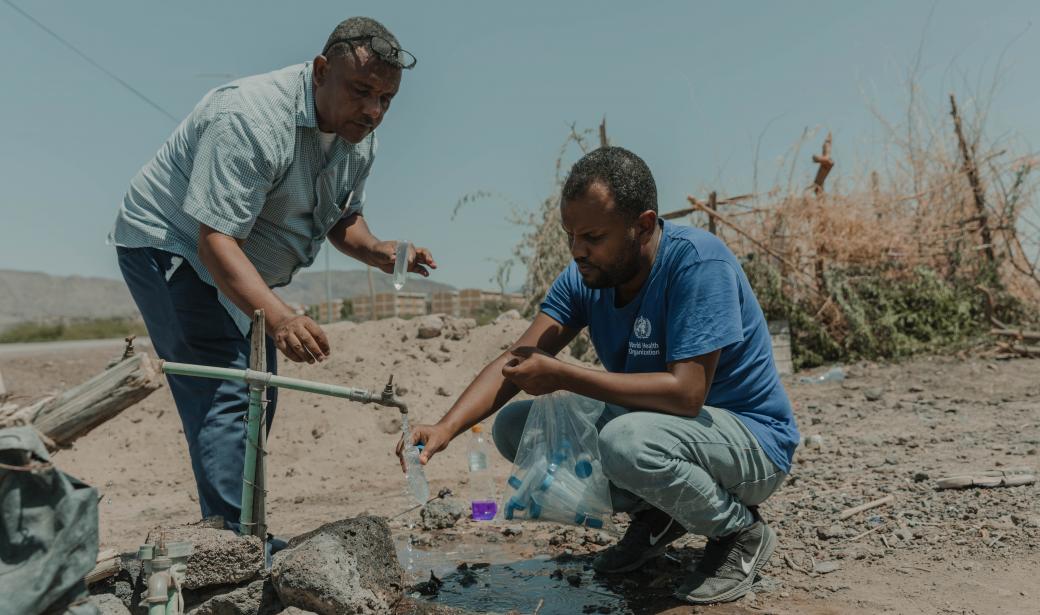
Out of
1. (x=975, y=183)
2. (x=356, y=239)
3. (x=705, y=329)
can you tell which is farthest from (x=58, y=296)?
(x=705, y=329)

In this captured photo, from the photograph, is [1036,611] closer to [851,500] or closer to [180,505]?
[851,500]

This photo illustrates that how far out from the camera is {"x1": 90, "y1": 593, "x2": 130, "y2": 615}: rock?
2434 millimetres

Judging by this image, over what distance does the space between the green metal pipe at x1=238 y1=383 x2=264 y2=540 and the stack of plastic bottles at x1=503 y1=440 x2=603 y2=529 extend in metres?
0.98

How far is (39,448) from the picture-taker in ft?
5.76

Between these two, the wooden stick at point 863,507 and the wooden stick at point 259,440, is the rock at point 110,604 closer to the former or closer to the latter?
the wooden stick at point 259,440

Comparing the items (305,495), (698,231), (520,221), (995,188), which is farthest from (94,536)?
(995,188)

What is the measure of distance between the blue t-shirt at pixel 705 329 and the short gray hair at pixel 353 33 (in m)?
1.20

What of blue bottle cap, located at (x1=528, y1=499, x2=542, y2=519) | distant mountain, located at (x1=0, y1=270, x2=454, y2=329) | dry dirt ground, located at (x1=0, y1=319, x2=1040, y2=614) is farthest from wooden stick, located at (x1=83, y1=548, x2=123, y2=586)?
distant mountain, located at (x1=0, y1=270, x2=454, y2=329)

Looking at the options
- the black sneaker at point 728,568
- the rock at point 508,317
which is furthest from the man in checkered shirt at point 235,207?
the rock at point 508,317

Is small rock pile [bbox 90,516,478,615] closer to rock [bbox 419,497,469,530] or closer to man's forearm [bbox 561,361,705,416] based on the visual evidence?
man's forearm [bbox 561,361,705,416]

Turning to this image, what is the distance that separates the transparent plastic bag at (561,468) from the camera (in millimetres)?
3230

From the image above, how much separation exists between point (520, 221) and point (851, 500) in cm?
612

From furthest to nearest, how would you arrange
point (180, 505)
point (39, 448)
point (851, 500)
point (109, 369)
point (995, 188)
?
point (995, 188)
point (180, 505)
point (851, 500)
point (109, 369)
point (39, 448)

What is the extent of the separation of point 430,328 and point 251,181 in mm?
5279
